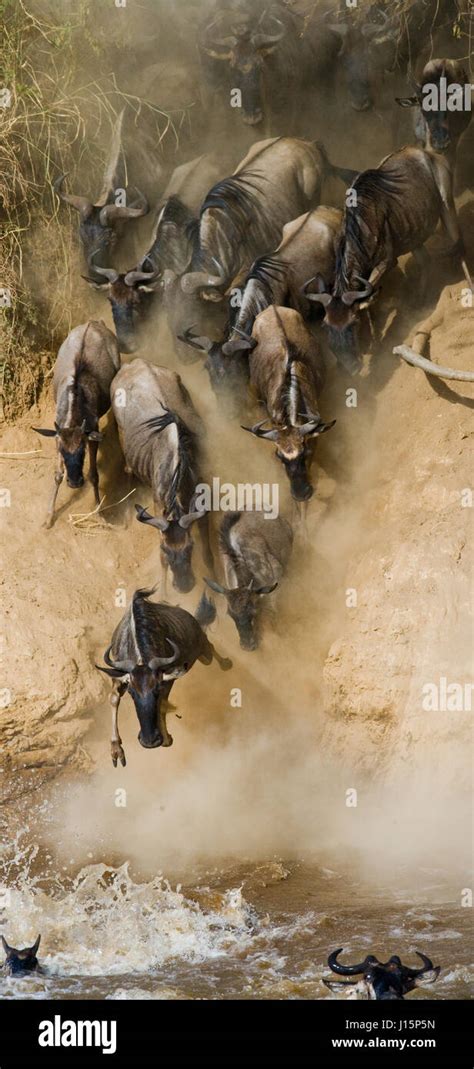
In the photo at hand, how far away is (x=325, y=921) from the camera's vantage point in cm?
908

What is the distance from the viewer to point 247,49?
14336 mm

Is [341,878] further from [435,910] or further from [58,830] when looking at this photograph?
[58,830]

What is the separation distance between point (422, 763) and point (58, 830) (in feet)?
10.1

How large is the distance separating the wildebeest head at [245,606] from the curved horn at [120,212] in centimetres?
435

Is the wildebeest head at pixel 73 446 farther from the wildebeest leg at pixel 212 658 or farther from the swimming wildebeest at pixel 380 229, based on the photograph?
the swimming wildebeest at pixel 380 229

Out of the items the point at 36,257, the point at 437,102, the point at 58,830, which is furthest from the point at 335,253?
the point at 58,830

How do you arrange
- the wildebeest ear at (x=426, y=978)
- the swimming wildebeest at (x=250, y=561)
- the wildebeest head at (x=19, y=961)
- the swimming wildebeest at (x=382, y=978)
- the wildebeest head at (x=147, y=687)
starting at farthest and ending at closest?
the swimming wildebeest at (x=250, y=561) → the wildebeest head at (x=147, y=687) → the wildebeest head at (x=19, y=961) → the wildebeest ear at (x=426, y=978) → the swimming wildebeest at (x=382, y=978)

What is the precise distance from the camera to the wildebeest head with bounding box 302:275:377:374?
41.3 feet

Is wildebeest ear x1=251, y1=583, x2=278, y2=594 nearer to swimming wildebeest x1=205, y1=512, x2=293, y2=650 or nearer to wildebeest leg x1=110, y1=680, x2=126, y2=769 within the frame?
swimming wildebeest x1=205, y1=512, x2=293, y2=650

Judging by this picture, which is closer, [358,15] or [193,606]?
[193,606]

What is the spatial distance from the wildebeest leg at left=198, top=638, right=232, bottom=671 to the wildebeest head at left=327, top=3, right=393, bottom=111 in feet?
22.0

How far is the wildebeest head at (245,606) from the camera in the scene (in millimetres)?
11531

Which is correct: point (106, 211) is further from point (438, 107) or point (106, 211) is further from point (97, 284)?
point (438, 107)

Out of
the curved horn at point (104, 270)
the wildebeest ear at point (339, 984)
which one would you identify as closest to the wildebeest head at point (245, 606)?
the curved horn at point (104, 270)
